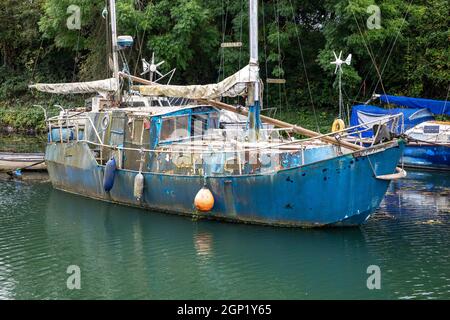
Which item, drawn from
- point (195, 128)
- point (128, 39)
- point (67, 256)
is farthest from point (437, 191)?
point (67, 256)

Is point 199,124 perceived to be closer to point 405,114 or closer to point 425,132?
point 425,132

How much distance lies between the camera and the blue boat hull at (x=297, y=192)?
1653cm

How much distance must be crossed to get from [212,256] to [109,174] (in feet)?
18.5

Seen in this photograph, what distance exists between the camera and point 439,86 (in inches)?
1435

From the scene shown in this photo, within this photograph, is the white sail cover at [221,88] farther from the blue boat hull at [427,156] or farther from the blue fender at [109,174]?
the blue boat hull at [427,156]

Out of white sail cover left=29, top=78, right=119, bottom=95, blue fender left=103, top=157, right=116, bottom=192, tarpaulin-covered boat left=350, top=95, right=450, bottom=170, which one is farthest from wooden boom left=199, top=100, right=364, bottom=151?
tarpaulin-covered boat left=350, top=95, right=450, bottom=170

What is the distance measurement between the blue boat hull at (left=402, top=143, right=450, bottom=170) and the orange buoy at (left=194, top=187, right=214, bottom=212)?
14.3 meters

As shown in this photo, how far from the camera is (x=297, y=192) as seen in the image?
55.5 ft

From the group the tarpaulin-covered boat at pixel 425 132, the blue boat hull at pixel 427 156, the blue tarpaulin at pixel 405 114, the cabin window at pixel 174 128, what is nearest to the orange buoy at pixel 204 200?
the cabin window at pixel 174 128

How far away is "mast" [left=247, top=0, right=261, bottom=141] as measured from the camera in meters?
18.7

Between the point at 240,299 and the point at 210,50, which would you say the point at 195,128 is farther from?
the point at 210,50

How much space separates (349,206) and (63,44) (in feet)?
99.7

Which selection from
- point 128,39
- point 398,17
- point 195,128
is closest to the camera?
point 195,128

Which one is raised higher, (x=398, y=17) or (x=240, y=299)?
(x=398, y=17)
